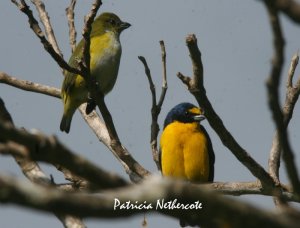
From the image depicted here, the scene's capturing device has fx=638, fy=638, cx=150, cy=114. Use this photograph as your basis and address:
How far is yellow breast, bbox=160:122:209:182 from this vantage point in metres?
7.04

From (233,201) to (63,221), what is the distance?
2.35m

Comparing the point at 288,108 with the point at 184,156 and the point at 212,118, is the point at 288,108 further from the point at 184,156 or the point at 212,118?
the point at 184,156

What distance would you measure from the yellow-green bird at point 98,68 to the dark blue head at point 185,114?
2.97 feet

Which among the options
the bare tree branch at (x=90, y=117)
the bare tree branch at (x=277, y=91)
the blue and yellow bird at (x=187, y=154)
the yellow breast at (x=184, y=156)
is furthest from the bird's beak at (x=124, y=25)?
the bare tree branch at (x=277, y=91)

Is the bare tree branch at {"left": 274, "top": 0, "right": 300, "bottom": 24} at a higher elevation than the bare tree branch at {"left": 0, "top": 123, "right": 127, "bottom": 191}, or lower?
higher

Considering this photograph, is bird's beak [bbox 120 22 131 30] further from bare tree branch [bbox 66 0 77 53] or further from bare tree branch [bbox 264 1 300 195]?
bare tree branch [bbox 264 1 300 195]

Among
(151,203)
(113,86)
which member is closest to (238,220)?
(151,203)

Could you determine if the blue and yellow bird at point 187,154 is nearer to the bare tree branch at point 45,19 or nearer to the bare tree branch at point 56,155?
the bare tree branch at point 45,19

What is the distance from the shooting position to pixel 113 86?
8.37 metres

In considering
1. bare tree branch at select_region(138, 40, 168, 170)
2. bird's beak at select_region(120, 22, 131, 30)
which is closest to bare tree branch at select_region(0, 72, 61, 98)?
bare tree branch at select_region(138, 40, 168, 170)

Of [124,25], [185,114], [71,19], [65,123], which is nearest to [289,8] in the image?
[71,19]

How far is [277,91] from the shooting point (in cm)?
183

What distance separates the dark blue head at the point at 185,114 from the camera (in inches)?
300

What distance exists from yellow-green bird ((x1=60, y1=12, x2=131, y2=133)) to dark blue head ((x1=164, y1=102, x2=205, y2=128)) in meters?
0.91
